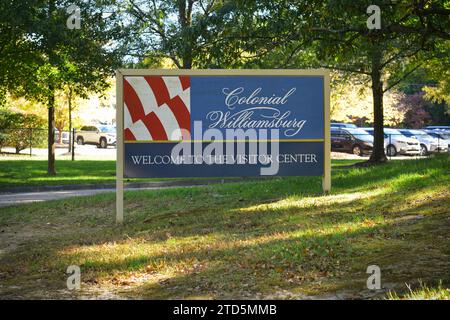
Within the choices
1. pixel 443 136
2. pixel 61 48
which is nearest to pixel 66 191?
pixel 61 48

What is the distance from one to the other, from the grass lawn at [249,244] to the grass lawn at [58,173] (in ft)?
21.5

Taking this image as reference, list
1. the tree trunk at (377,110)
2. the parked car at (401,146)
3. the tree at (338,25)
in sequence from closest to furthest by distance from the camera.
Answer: the tree at (338,25) < the tree trunk at (377,110) < the parked car at (401,146)

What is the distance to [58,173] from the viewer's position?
23656 mm

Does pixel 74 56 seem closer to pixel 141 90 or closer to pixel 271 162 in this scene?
pixel 141 90

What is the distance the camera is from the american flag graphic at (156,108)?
12.1m

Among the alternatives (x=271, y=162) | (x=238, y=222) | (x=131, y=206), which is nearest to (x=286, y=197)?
(x=271, y=162)

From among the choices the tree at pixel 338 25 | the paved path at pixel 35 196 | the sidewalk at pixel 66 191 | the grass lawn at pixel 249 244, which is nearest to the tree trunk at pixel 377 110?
the tree at pixel 338 25

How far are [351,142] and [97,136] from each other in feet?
59.7

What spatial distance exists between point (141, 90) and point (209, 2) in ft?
33.7

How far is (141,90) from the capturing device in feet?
39.9

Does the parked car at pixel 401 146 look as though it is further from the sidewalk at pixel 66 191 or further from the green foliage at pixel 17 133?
the green foliage at pixel 17 133

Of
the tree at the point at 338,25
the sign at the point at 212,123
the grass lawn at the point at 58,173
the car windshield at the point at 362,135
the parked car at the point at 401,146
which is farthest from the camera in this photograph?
the car windshield at the point at 362,135

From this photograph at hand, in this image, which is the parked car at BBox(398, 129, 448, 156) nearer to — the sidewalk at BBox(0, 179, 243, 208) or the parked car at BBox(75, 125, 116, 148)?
the sidewalk at BBox(0, 179, 243, 208)

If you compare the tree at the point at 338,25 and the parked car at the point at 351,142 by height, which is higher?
the tree at the point at 338,25
